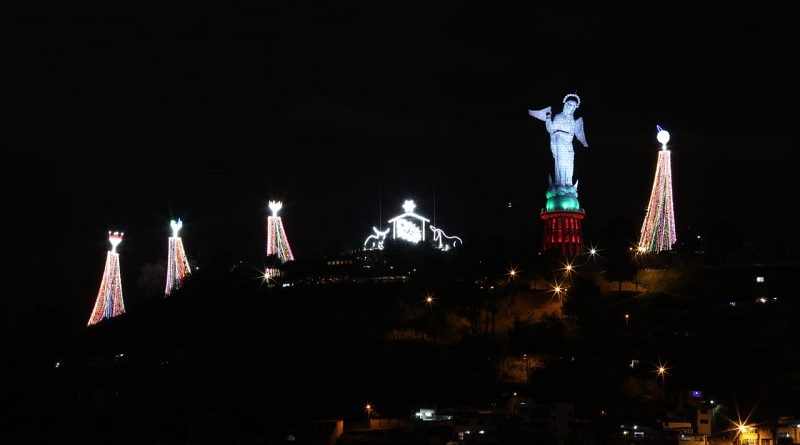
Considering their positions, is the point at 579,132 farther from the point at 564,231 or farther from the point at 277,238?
the point at 277,238

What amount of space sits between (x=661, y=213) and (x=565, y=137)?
8839 mm

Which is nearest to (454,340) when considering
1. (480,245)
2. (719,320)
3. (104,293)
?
(480,245)

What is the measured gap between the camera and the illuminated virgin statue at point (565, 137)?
250 ft

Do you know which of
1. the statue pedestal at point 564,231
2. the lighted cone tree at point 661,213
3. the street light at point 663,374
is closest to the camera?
the street light at point 663,374

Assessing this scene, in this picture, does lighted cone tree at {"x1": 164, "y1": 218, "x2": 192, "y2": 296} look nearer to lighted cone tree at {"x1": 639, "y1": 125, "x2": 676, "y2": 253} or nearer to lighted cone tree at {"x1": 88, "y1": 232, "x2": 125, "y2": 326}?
lighted cone tree at {"x1": 88, "y1": 232, "x2": 125, "y2": 326}

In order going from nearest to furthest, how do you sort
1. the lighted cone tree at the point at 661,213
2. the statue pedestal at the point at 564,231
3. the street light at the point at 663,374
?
1. the street light at the point at 663,374
2. the lighted cone tree at the point at 661,213
3. the statue pedestal at the point at 564,231

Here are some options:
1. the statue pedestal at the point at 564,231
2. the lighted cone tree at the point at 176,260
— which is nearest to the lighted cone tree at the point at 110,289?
the lighted cone tree at the point at 176,260

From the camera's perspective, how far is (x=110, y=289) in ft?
275

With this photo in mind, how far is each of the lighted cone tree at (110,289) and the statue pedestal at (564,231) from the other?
2825 centimetres

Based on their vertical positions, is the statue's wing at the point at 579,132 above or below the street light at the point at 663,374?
above

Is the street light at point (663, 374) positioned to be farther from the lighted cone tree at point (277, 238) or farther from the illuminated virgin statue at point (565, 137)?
the lighted cone tree at point (277, 238)

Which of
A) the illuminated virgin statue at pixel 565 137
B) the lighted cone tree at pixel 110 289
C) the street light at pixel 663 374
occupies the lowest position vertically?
the street light at pixel 663 374

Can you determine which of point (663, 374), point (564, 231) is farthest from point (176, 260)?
point (663, 374)

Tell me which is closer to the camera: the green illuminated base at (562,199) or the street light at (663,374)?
the street light at (663,374)
